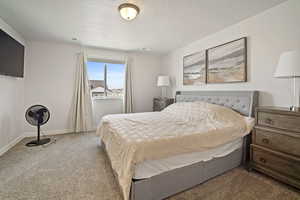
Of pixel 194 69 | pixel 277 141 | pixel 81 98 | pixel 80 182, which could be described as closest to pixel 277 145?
pixel 277 141

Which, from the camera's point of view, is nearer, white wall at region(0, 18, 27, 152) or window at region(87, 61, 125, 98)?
white wall at region(0, 18, 27, 152)

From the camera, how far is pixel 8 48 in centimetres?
231

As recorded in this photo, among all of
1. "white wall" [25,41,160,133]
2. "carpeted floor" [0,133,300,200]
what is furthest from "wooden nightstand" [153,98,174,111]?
"carpeted floor" [0,133,300,200]

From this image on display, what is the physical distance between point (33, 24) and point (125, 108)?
2730mm

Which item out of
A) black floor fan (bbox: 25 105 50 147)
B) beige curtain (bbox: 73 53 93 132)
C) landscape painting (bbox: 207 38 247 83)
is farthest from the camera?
beige curtain (bbox: 73 53 93 132)

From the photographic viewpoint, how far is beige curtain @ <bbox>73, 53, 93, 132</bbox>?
12.1ft

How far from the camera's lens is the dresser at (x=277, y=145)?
1518 millimetres

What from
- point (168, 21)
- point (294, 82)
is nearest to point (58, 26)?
point (168, 21)

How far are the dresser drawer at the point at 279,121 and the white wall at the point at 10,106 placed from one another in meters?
4.05

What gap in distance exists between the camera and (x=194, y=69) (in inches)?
132

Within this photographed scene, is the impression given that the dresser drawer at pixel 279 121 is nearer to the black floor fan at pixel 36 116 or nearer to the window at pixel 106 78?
the window at pixel 106 78

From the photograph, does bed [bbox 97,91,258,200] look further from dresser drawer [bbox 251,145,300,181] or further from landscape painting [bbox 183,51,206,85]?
landscape painting [bbox 183,51,206,85]

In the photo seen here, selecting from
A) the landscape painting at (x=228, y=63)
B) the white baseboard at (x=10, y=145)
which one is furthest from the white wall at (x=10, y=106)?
the landscape painting at (x=228, y=63)

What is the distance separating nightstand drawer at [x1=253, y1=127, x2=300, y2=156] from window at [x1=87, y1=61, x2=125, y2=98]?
3.53 meters
